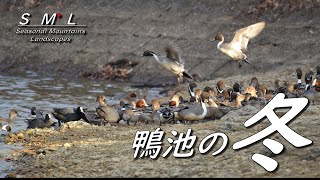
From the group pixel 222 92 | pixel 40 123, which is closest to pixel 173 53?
pixel 222 92

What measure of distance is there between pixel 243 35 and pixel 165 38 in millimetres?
8686

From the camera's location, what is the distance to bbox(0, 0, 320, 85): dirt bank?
1036 inches

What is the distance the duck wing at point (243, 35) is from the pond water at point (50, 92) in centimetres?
347

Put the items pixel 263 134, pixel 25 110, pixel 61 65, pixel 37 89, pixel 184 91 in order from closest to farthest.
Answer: pixel 263 134 → pixel 25 110 → pixel 184 91 → pixel 37 89 → pixel 61 65

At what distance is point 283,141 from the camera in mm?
11391

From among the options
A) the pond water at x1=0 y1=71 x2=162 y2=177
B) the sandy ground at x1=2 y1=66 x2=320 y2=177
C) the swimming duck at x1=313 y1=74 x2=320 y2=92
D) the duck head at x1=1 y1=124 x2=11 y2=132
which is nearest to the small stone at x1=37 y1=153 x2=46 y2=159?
the sandy ground at x1=2 y1=66 x2=320 y2=177

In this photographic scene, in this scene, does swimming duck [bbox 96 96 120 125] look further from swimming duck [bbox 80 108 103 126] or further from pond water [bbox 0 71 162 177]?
pond water [bbox 0 71 162 177]

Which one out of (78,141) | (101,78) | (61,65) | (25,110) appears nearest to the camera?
(78,141)

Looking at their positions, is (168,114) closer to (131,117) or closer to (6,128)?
(131,117)

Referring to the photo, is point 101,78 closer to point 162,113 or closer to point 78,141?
point 162,113

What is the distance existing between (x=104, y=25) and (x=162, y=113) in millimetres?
15929

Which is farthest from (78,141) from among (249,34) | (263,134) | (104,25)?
(104,25)

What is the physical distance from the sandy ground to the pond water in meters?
3.15

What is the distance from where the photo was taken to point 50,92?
79.4ft
